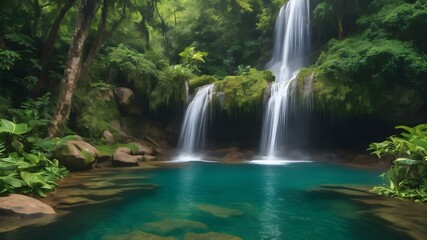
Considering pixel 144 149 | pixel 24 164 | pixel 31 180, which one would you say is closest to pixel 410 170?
pixel 31 180

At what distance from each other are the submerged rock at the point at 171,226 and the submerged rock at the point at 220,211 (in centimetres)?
57

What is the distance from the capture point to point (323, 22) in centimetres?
1920

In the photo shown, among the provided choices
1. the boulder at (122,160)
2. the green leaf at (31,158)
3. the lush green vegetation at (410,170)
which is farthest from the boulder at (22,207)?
the boulder at (122,160)

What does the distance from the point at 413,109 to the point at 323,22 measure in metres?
8.28

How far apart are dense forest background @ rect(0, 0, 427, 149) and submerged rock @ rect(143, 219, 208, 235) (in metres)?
5.52

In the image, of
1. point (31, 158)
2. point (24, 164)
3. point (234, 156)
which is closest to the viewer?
point (24, 164)

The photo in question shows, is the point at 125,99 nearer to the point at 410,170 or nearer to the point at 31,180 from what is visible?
the point at 31,180

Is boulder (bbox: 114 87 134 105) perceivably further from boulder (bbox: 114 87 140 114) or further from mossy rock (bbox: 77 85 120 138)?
mossy rock (bbox: 77 85 120 138)

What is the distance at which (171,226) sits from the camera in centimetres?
457

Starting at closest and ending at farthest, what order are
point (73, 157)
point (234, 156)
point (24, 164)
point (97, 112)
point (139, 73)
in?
1. point (24, 164)
2. point (73, 157)
3. point (97, 112)
4. point (234, 156)
5. point (139, 73)

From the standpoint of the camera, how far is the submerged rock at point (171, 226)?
14.4 ft

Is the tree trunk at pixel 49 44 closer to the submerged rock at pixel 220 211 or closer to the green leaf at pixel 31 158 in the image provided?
the green leaf at pixel 31 158

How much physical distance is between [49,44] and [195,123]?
7.19 m

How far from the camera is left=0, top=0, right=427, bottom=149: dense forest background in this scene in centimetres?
1205
